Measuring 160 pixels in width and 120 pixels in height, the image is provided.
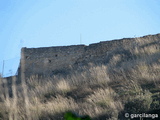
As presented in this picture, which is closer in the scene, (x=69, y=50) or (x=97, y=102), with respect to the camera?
(x=97, y=102)

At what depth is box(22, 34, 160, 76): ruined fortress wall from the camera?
1816 centimetres

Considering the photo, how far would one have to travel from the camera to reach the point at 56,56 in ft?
63.9

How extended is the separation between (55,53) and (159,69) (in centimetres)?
1325

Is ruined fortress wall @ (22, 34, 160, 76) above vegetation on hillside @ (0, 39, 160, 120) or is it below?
above

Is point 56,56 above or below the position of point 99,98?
above

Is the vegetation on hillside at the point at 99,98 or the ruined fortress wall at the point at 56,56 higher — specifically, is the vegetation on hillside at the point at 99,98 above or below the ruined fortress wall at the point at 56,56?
below

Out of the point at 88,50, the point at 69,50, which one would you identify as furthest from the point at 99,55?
the point at 69,50

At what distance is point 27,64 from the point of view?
19750 mm

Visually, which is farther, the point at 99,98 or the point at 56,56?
the point at 56,56

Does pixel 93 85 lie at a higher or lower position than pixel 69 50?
lower

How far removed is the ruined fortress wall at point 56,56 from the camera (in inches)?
715

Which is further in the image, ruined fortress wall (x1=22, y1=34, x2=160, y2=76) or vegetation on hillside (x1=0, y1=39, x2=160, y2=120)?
ruined fortress wall (x1=22, y1=34, x2=160, y2=76)

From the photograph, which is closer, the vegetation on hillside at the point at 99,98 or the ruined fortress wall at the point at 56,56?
the vegetation on hillside at the point at 99,98

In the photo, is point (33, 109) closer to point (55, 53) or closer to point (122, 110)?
point (122, 110)
